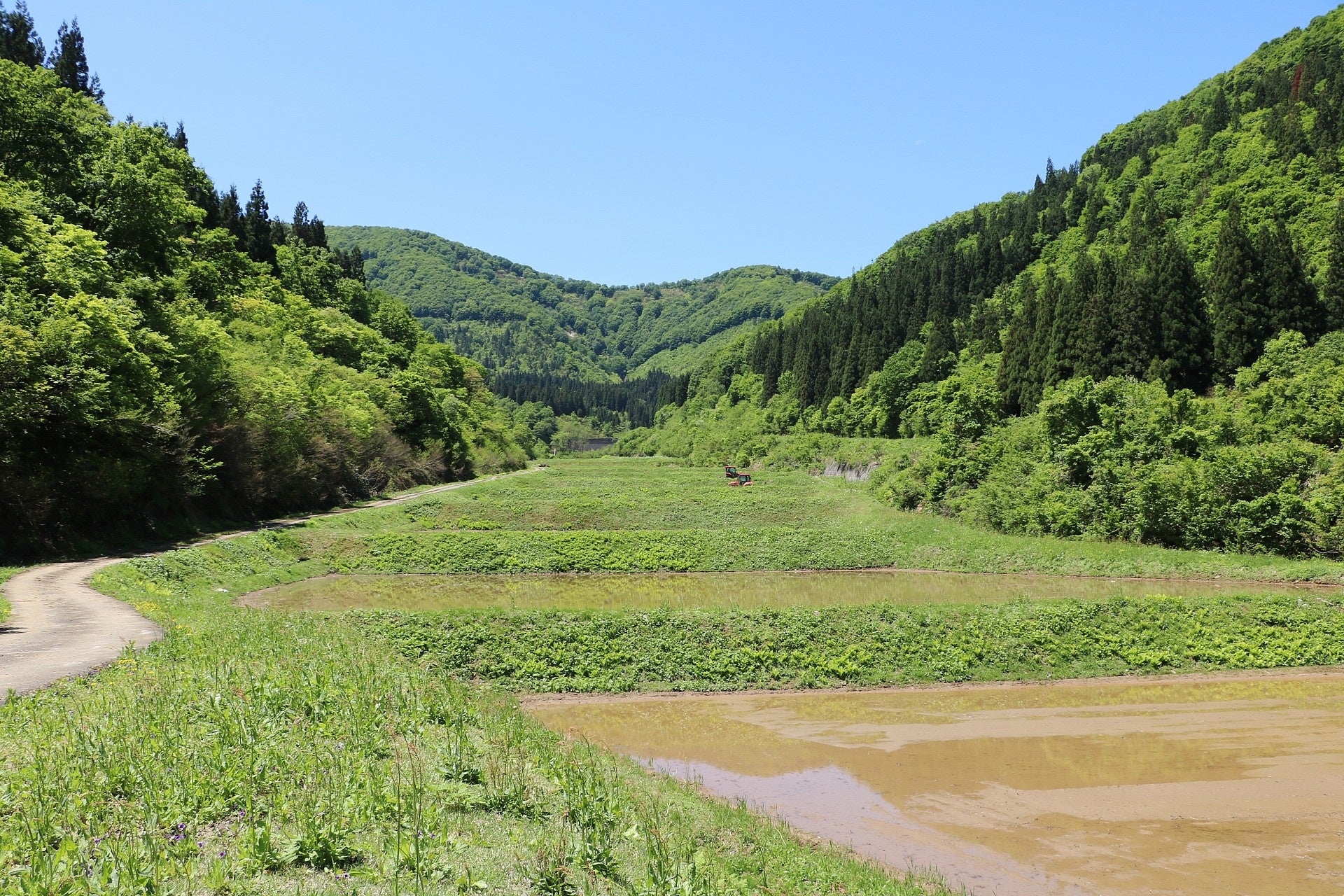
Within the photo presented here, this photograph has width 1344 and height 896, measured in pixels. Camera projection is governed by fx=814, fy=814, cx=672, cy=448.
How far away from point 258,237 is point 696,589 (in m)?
80.4

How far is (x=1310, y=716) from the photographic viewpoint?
1714 centimetres

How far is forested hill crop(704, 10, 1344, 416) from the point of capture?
189ft

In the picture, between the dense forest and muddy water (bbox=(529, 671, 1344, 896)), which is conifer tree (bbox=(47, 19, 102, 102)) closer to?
the dense forest

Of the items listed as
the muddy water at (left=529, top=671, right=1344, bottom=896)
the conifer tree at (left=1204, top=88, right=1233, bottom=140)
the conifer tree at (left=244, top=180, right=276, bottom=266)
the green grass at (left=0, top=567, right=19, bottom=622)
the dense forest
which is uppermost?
the conifer tree at (left=1204, top=88, right=1233, bottom=140)

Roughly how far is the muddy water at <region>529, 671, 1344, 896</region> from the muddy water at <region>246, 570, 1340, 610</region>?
9109mm

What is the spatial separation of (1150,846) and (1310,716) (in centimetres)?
904

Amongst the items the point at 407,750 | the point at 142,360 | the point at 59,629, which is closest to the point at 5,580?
the point at 59,629

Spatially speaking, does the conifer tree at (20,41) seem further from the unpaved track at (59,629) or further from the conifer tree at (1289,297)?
the conifer tree at (1289,297)

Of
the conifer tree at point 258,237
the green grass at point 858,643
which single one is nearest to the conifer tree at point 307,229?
the conifer tree at point 258,237

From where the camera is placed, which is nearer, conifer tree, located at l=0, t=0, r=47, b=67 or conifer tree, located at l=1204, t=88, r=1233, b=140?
conifer tree, located at l=0, t=0, r=47, b=67

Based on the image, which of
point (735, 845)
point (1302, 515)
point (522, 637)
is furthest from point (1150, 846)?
point (1302, 515)

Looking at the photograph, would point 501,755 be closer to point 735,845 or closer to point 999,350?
point 735,845

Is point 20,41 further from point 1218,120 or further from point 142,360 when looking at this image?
point 1218,120

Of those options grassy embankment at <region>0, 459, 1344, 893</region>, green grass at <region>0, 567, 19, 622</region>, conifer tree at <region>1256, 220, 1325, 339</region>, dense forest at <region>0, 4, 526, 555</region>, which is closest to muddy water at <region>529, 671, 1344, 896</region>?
grassy embankment at <region>0, 459, 1344, 893</region>
